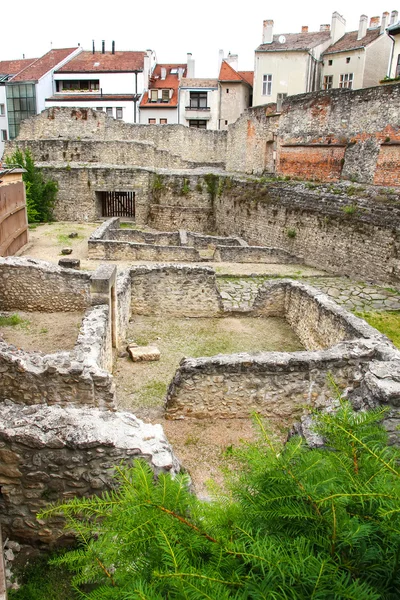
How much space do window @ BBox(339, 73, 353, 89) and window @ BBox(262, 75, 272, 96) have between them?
5.23m

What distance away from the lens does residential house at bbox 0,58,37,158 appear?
125 feet

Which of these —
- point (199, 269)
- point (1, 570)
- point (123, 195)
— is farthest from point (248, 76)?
point (1, 570)

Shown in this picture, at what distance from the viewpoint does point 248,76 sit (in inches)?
1540

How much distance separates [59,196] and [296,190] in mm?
12935


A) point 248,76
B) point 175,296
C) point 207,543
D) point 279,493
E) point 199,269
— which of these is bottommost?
point 175,296

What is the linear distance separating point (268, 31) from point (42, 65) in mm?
19338

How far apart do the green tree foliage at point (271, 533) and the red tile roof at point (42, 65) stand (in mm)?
40834

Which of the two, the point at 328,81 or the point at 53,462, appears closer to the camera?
the point at 53,462

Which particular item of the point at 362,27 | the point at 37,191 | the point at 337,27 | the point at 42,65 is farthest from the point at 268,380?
the point at 42,65

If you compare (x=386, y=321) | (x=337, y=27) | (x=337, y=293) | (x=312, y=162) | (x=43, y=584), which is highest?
(x=337, y=27)

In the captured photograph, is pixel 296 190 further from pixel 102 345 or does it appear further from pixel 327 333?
pixel 102 345

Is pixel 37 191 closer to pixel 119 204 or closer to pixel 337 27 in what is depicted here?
pixel 119 204

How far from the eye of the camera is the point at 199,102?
38.8 m

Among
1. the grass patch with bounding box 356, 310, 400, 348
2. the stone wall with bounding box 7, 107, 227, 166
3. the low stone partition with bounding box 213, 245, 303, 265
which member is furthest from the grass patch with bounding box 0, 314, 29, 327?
the stone wall with bounding box 7, 107, 227, 166
